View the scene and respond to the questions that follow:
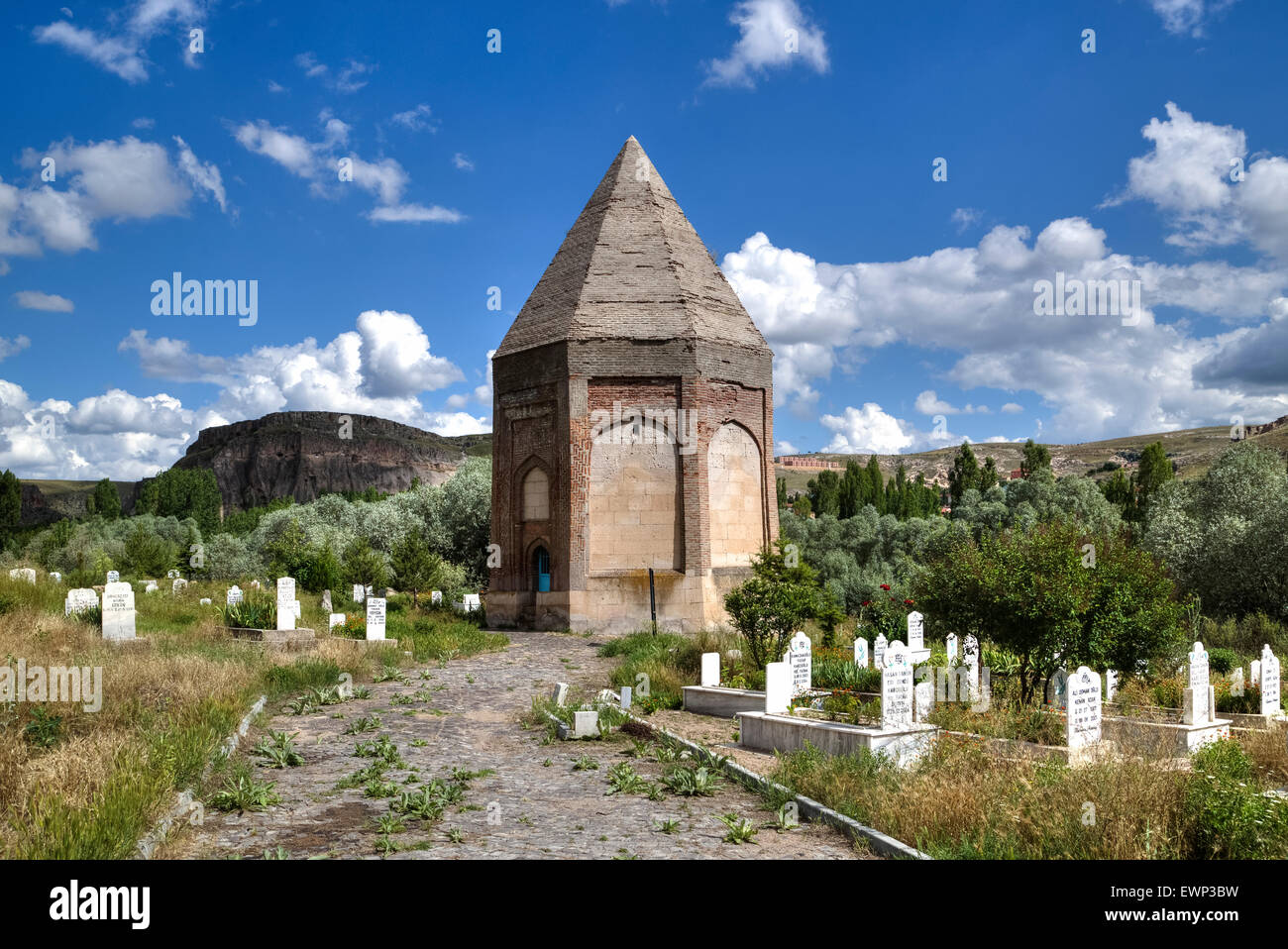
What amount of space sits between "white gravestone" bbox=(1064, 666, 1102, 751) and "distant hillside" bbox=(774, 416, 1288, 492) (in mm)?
124956

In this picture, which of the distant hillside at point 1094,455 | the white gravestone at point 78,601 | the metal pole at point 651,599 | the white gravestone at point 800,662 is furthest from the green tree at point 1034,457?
the distant hillside at point 1094,455

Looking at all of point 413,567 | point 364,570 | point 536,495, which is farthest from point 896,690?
point 364,570

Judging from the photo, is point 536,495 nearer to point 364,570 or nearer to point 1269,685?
point 364,570

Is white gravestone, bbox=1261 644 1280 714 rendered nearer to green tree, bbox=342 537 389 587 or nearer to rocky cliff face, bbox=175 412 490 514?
green tree, bbox=342 537 389 587

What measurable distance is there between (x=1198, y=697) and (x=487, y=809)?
32.0ft

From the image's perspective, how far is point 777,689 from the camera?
12.2 metres

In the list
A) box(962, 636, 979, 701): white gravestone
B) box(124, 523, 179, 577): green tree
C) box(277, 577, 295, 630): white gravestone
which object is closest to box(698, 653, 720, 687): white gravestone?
box(962, 636, 979, 701): white gravestone

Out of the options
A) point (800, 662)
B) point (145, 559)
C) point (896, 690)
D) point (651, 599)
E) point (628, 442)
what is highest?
point (628, 442)

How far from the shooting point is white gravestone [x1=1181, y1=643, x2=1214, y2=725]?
11.8m

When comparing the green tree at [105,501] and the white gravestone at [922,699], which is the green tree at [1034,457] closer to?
the white gravestone at [922,699]

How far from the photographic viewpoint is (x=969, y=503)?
59062 mm

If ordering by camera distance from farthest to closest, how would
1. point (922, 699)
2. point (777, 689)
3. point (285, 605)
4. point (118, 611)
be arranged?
1. point (285, 605)
2. point (118, 611)
3. point (777, 689)
4. point (922, 699)

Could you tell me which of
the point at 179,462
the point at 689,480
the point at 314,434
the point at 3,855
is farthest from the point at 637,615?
the point at 179,462
